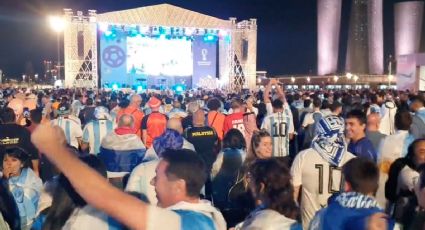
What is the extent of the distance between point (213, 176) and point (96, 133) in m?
2.40

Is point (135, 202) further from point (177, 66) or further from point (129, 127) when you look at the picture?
point (177, 66)

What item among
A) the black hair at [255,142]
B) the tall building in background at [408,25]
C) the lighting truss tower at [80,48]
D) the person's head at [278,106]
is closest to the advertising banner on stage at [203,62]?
the lighting truss tower at [80,48]

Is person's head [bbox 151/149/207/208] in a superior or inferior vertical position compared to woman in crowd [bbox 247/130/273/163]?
superior

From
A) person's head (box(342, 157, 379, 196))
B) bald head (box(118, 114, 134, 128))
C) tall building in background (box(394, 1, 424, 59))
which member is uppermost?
tall building in background (box(394, 1, 424, 59))

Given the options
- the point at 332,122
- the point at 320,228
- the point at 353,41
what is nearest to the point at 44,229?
the point at 320,228

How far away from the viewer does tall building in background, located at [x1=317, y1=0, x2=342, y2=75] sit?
181 feet

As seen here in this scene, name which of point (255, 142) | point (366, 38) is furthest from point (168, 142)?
point (366, 38)

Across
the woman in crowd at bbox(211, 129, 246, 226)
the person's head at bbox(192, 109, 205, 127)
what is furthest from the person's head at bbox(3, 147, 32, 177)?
the person's head at bbox(192, 109, 205, 127)

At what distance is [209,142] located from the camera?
7.17 metres

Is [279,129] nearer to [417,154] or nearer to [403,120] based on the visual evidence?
[403,120]

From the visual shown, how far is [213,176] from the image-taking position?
5840mm

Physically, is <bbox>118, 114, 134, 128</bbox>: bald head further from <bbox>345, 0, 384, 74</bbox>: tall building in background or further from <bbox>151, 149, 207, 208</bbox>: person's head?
<bbox>345, 0, 384, 74</bbox>: tall building in background

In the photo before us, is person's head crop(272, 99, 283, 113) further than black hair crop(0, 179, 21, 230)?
Yes

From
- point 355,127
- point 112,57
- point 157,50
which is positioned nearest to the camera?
point 355,127
